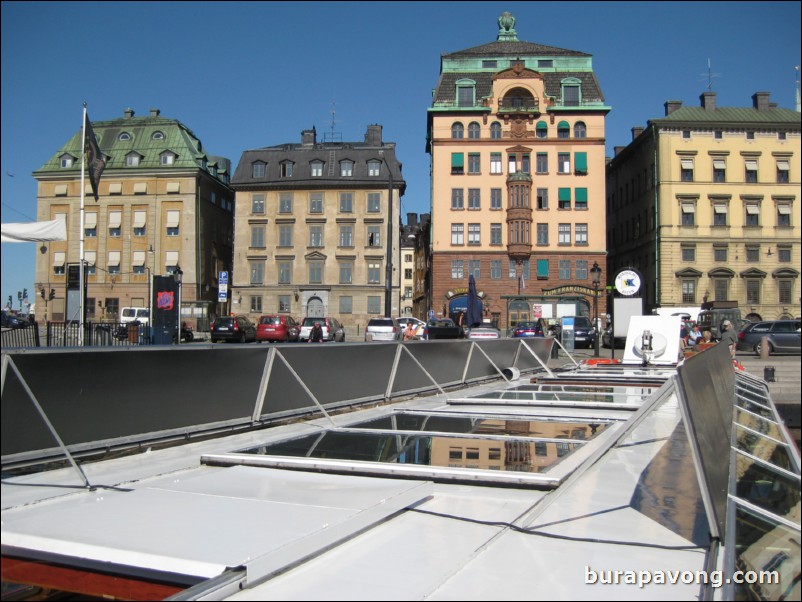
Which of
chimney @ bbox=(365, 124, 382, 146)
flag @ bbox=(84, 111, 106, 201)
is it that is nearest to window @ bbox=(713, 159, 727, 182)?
chimney @ bbox=(365, 124, 382, 146)

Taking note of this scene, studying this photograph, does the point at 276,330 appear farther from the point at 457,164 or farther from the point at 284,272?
the point at 457,164

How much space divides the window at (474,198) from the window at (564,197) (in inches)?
250

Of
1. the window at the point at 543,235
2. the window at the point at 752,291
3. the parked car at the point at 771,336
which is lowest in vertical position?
the parked car at the point at 771,336

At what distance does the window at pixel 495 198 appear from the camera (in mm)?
60125

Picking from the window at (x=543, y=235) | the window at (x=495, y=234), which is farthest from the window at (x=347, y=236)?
the window at (x=543, y=235)

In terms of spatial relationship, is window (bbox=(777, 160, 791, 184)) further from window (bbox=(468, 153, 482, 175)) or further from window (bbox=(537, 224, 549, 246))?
window (bbox=(468, 153, 482, 175))

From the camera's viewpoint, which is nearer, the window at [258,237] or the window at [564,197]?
the window at [564,197]

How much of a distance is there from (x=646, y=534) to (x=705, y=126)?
2500 inches

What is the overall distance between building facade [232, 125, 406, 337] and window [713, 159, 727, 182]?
25989 mm

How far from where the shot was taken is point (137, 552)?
10.0 ft

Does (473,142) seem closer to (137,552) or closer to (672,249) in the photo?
(672,249)

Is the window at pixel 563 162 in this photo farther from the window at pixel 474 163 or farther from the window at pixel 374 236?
the window at pixel 374 236

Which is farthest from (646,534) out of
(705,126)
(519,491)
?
(705,126)

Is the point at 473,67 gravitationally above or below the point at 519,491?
above
